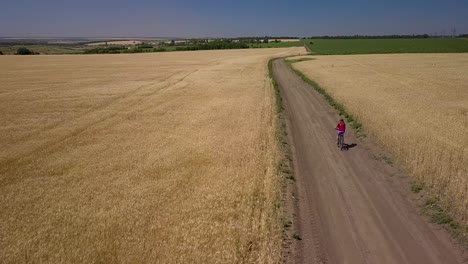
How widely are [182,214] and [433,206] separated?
8275 mm

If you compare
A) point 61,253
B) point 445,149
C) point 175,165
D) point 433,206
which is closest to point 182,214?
point 61,253

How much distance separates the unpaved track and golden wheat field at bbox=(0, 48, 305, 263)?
114cm

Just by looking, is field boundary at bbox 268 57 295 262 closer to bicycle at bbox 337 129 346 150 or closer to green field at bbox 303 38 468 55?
bicycle at bbox 337 129 346 150

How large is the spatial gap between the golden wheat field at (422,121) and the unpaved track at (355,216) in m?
1.45

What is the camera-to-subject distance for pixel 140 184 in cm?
1420

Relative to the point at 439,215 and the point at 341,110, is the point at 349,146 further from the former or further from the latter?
the point at 341,110

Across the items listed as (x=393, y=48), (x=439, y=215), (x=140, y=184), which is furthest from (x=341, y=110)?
(x=393, y=48)

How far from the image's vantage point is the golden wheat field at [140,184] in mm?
9859

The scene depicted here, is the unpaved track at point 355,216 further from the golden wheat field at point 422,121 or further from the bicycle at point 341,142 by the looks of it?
the golden wheat field at point 422,121

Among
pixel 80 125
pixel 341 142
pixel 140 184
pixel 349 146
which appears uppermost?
pixel 341 142

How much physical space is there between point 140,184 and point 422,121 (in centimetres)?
1803

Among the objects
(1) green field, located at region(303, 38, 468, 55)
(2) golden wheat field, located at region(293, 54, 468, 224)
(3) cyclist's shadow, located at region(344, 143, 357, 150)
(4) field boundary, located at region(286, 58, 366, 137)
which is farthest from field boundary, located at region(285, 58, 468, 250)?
(1) green field, located at region(303, 38, 468, 55)

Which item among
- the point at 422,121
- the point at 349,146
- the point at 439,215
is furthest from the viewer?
the point at 422,121

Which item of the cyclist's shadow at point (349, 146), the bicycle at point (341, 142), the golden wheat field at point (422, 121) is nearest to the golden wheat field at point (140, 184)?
the bicycle at point (341, 142)
